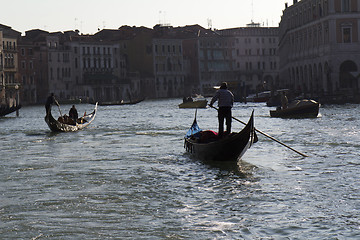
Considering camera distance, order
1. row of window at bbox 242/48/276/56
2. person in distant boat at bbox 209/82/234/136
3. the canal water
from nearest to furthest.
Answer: the canal water
person in distant boat at bbox 209/82/234/136
row of window at bbox 242/48/276/56

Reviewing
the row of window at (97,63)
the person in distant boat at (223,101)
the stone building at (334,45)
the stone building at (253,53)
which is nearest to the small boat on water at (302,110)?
the person in distant boat at (223,101)

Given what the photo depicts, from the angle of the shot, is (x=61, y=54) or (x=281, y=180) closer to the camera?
(x=281, y=180)

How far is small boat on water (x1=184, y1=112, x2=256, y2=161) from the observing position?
45.9 ft

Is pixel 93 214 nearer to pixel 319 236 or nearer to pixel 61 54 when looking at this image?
pixel 319 236

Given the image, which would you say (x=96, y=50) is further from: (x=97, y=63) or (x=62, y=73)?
(x=62, y=73)

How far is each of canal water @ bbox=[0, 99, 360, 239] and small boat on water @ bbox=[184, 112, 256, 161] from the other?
0.24 meters

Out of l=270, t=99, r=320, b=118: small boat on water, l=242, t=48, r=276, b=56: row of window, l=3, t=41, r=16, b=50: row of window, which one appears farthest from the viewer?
l=242, t=48, r=276, b=56: row of window

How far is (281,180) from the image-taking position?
40.5 ft

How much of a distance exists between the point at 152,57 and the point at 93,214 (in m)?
93.1

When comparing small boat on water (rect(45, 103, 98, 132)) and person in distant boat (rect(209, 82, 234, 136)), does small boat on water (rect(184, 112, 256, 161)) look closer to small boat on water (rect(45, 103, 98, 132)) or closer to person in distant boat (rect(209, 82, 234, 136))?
person in distant boat (rect(209, 82, 234, 136))

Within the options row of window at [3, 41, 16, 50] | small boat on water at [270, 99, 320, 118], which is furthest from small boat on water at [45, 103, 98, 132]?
row of window at [3, 41, 16, 50]

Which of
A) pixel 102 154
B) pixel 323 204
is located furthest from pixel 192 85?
pixel 323 204

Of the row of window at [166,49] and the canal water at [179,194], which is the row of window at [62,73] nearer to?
the row of window at [166,49]

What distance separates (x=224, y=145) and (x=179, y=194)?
3.43 m
